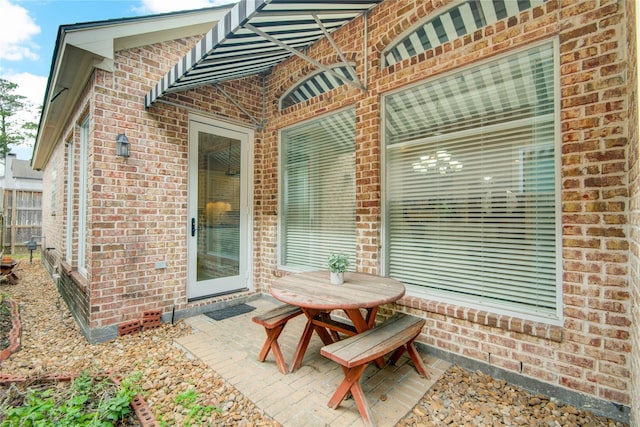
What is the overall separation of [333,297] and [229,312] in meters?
2.49

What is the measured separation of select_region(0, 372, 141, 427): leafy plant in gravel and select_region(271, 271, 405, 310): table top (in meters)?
1.28

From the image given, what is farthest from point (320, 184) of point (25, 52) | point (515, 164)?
point (25, 52)

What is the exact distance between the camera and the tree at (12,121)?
44.8ft

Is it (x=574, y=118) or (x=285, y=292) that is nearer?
(x=574, y=118)

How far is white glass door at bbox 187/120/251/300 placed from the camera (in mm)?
4027

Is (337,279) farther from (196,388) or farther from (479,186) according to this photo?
(479,186)

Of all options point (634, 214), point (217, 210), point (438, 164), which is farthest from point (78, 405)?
point (634, 214)

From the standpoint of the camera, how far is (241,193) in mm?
4652

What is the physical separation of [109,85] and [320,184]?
2.87 m

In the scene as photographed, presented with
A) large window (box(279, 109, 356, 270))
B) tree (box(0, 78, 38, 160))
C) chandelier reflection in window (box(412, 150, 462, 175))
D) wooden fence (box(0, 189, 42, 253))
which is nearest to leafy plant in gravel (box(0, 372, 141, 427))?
large window (box(279, 109, 356, 270))

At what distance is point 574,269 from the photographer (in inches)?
80.3

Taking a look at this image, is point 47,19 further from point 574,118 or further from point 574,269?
point 574,269

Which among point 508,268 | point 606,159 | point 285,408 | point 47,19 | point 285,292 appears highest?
point 47,19

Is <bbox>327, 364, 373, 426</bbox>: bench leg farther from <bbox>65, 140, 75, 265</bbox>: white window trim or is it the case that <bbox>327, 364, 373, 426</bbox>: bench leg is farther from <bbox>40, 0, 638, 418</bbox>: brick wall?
<bbox>65, 140, 75, 265</bbox>: white window trim
